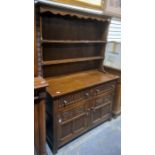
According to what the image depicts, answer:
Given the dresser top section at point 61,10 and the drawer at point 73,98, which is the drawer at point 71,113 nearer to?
the drawer at point 73,98

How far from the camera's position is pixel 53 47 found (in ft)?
6.59

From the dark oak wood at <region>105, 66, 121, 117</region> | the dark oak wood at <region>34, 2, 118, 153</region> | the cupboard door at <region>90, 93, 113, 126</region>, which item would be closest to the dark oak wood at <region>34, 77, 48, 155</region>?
the dark oak wood at <region>34, 2, 118, 153</region>

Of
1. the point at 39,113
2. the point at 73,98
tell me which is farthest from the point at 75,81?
the point at 39,113

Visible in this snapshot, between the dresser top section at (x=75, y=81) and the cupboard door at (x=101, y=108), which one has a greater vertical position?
the dresser top section at (x=75, y=81)

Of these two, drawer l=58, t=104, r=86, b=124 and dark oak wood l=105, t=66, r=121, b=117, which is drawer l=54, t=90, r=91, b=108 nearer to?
drawer l=58, t=104, r=86, b=124

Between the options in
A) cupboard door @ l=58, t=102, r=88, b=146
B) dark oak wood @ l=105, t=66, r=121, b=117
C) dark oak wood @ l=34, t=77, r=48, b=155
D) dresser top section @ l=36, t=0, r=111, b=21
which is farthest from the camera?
dark oak wood @ l=105, t=66, r=121, b=117

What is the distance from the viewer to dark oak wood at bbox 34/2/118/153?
1.76 metres

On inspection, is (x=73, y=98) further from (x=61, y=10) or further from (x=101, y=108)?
(x=61, y=10)

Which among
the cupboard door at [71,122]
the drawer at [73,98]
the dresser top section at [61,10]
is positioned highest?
the dresser top section at [61,10]

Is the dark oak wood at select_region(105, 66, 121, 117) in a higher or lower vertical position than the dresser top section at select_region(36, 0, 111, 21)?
lower

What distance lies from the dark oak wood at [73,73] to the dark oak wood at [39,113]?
222 mm

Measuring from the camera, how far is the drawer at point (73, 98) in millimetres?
1682

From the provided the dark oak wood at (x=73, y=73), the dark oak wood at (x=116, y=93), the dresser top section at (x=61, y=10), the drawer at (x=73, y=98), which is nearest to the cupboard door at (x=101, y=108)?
the dark oak wood at (x=73, y=73)
